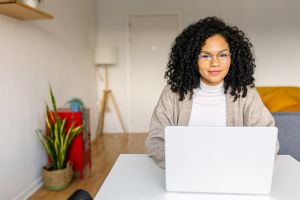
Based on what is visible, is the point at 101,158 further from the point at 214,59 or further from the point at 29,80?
the point at 214,59

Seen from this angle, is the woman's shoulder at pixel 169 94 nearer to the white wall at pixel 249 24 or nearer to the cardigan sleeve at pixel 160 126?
the cardigan sleeve at pixel 160 126

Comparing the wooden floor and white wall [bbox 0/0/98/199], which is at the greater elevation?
white wall [bbox 0/0/98/199]

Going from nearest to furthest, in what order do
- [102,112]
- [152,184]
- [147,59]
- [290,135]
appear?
[152,184] < [290,135] < [102,112] < [147,59]

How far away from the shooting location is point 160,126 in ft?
4.27

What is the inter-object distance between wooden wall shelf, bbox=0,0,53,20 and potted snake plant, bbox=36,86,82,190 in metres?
0.75

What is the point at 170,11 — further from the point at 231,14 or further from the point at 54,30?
the point at 54,30

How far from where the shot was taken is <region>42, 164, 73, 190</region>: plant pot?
264 cm

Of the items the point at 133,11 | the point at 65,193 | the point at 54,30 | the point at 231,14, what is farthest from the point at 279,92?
the point at 133,11

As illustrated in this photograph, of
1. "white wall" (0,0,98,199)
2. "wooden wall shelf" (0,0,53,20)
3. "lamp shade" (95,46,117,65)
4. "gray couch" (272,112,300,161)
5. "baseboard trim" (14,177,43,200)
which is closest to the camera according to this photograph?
"gray couch" (272,112,300,161)

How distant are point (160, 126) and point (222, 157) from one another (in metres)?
0.50

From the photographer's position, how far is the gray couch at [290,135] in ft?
5.57

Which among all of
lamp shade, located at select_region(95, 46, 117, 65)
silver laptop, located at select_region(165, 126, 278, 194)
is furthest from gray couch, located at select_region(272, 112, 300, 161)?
lamp shade, located at select_region(95, 46, 117, 65)

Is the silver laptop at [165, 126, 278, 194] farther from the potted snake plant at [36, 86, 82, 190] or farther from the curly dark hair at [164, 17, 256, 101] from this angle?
the potted snake plant at [36, 86, 82, 190]

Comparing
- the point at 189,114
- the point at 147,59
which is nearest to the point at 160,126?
the point at 189,114
